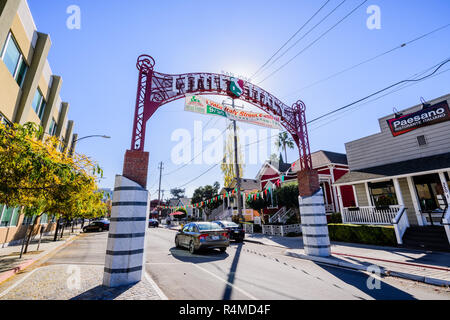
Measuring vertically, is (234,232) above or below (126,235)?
below

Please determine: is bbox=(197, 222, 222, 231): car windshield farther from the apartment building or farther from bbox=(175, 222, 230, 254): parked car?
the apartment building

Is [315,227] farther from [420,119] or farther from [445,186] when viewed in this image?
[420,119]

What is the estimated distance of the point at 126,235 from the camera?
5336 mm

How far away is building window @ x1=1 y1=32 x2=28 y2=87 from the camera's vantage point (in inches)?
375

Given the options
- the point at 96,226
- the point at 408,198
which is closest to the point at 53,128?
the point at 96,226

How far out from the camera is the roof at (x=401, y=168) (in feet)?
37.6

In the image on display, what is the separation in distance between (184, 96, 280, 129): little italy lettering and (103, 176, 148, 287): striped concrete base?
4283 millimetres

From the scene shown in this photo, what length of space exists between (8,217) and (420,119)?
87.1 ft

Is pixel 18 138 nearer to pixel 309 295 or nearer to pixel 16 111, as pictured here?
pixel 309 295

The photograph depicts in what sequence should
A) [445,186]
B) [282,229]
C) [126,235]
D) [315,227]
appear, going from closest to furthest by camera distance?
[126,235], [315,227], [445,186], [282,229]

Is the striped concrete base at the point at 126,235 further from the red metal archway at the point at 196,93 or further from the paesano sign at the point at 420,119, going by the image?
the paesano sign at the point at 420,119

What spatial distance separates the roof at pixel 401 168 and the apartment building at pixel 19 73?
1758 cm

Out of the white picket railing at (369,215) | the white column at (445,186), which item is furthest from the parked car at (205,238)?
the white column at (445,186)
